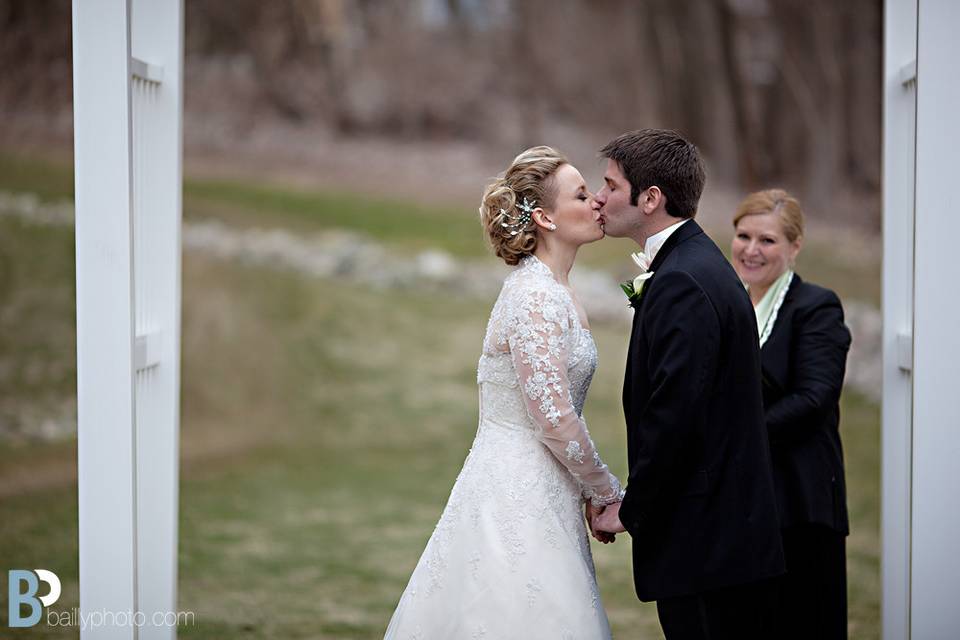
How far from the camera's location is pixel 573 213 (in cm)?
320

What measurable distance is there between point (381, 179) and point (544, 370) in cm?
994

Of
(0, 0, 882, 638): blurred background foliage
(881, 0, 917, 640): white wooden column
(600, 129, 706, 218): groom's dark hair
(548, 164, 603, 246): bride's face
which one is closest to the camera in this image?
(600, 129, 706, 218): groom's dark hair

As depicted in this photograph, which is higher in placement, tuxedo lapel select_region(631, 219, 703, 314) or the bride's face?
the bride's face

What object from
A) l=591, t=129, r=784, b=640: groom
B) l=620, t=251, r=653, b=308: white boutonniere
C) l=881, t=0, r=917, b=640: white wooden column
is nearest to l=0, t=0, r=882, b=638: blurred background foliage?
l=881, t=0, r=917, b=640: white wooden column

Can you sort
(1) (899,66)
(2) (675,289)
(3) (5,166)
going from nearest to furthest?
(2) (675,289)
(1) (899,66)
(3) (5,166)

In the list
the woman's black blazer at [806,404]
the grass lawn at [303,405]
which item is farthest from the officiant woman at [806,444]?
the grass lawn at [303,405]

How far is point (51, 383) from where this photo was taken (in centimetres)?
1127

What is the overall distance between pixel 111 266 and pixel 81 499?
2.21 ft

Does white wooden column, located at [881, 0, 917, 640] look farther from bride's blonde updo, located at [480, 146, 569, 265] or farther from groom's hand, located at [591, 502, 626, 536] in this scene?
bride's blonde updo, located at [480, 146, 569, 265]

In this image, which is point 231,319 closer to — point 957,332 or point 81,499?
point 81,499

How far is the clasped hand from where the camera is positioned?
3117 millimetres

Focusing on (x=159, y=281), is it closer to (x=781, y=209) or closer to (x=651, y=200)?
(x=651, y=200)

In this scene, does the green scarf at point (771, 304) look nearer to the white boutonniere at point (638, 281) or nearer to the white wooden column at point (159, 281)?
the white boutonniere at point (638, 281)

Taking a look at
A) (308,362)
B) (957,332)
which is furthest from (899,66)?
(308,362)
